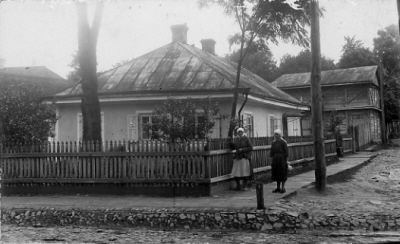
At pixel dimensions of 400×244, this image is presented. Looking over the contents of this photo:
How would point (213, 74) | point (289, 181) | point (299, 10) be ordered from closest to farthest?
point (289, 181)
point (299, 10)
point (213, 74)

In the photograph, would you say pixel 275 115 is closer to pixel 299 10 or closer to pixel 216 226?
pixel 299 10

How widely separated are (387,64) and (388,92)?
8174 mm

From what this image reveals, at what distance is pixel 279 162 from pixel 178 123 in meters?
2.87

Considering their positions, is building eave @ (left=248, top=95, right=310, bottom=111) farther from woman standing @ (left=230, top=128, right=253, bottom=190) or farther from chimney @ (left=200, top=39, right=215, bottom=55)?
chimney @ (left=200, top=39, right=215, bottom=55)

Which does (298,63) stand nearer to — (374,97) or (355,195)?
(374,97)

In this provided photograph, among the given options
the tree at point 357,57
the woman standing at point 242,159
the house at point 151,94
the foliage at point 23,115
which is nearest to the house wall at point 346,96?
the tree at point 357,57

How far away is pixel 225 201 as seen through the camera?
397 inches

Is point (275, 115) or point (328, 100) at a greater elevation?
point (328, 100)

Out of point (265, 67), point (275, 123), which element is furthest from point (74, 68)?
point (275, 123)

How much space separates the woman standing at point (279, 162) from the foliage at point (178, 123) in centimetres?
208

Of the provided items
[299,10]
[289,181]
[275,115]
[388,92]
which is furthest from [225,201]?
[388,92]

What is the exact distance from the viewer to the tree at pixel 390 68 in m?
44.5

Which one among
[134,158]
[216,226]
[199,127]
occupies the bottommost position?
[216,226]

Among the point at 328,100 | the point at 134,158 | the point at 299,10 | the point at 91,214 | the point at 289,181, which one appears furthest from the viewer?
the point at 328,100
